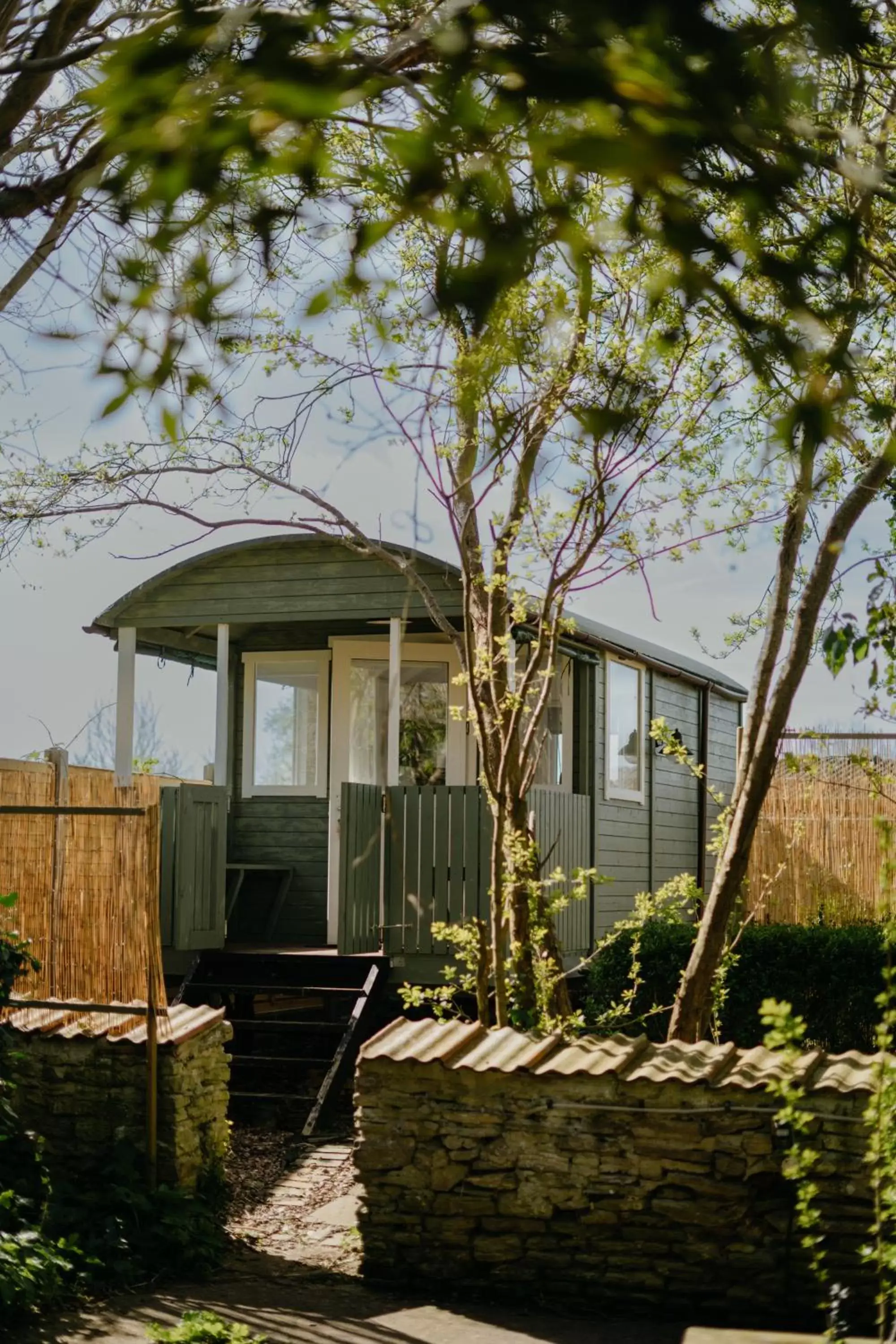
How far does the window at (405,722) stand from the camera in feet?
41.2

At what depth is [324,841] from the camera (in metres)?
12.6

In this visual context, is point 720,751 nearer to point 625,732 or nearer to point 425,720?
point 625,732

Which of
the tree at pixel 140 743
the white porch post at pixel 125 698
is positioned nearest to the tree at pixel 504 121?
the white porch post at pixel 125 698

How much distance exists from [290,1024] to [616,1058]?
11.8 feet

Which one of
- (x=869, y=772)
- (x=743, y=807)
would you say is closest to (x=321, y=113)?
(x=869, y=772)

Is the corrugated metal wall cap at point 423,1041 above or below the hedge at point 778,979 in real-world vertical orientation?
above

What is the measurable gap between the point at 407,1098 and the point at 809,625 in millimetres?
3067

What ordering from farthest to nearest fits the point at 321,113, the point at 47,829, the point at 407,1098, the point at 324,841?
the point at 324,841
the point at 47,829
the point at 407,1098
the point at 321,113

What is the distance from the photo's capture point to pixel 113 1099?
785cm

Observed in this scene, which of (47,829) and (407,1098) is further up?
(47,829)

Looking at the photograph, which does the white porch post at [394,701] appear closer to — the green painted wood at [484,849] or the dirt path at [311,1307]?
the green painted wood at [484,849]

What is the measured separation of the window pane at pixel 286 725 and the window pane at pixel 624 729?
2.81m

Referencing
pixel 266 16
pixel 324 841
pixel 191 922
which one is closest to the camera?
pixel 266 16

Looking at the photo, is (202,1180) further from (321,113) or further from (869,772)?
(321,113)
